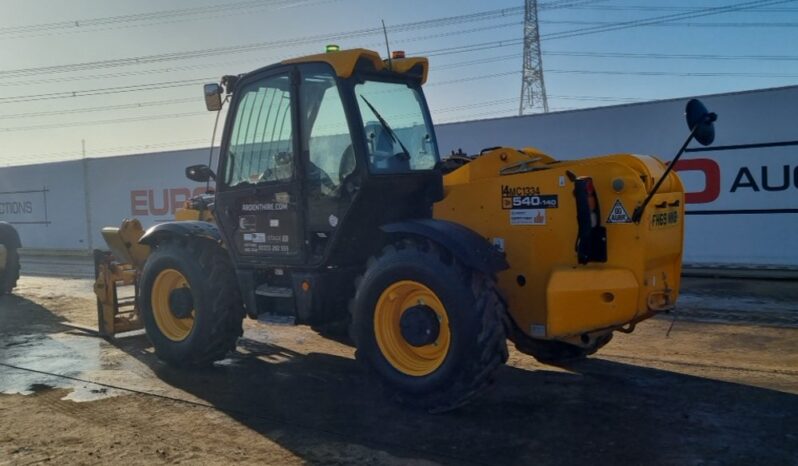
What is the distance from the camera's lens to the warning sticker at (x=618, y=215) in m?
4.82

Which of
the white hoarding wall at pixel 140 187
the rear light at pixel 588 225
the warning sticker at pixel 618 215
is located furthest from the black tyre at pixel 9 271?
the warning sticker at pixel 618 215

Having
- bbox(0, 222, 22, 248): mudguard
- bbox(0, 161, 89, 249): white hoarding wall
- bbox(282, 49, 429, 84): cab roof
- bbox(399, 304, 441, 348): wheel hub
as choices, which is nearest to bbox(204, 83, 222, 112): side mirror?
bbox(282, 49, 429, 84): cab roof

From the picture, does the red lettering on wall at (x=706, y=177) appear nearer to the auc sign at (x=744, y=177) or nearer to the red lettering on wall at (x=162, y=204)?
the auc sign at (x=744, y=177)

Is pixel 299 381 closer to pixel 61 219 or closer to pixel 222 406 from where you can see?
pixel 222 406

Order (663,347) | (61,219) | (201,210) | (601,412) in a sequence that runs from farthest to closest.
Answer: (61,219) < (201,210) < (663,347) < (601,412)

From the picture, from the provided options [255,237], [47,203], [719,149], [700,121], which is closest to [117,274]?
[255,237]

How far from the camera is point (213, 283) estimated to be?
6.36 metres

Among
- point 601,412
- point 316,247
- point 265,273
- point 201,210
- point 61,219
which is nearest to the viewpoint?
point 601,412

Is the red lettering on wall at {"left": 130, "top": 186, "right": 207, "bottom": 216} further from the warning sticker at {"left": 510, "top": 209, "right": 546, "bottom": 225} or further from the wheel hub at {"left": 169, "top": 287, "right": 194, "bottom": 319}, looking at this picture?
the warning sticker at {"left": 510, "top": 209, "right": 546, "bottom": 225}

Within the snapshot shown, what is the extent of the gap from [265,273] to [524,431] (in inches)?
108

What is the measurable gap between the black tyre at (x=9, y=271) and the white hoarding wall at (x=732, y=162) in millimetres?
10310

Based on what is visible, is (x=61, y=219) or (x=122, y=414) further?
(x=61, y=219)

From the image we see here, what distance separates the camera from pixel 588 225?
483 cm

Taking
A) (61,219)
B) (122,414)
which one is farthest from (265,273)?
(61,219)
